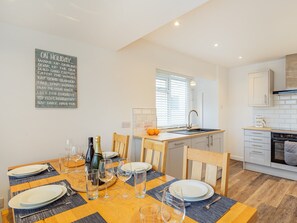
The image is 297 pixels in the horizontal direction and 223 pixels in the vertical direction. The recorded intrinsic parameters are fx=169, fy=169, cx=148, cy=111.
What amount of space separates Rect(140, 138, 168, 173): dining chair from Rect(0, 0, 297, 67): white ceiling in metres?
1.18

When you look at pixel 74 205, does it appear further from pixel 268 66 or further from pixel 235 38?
pixel 268 66

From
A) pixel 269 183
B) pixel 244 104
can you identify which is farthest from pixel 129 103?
pixel 244 104

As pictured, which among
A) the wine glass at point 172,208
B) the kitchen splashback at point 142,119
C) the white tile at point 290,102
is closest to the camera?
the wine glass at point 172,208

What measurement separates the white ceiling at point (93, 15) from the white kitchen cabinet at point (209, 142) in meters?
1.81

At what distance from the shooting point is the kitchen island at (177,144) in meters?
2.32

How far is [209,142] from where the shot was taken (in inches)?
117

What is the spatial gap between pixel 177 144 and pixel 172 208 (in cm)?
165

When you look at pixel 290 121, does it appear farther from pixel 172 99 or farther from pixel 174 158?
pixel 174 158

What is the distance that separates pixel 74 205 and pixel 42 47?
1693 millimetres

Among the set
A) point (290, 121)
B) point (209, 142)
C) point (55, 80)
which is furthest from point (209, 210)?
point (290, 121)

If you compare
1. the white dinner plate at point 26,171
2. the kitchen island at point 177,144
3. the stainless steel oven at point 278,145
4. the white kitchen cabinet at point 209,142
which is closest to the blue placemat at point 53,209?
the white dinner plate at point 26,171

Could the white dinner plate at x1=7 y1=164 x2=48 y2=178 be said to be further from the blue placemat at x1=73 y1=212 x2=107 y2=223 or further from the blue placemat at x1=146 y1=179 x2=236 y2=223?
the blue placemat at x1=146 y1=179 x2=236 y2=223

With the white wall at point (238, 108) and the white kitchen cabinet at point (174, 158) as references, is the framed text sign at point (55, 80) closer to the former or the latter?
the white kitchen cabinet at point (174, 158)

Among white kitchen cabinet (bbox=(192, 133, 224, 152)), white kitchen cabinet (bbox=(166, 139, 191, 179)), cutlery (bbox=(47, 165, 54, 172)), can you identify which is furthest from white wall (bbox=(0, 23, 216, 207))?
white kitchen cabinet (bbox=(192, 133, 224, 152))
